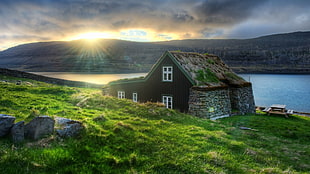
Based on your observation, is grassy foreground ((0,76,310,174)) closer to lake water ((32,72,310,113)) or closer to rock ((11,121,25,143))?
rock ((11,121,25,143))

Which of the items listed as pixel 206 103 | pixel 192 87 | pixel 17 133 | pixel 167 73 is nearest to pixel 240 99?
pixel 206 103

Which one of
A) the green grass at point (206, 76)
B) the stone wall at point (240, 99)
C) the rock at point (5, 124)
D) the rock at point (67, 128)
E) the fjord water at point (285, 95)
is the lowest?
the fjord water at point (285, 95)

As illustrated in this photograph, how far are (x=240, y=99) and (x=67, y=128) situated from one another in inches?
1002

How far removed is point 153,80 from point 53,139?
67.7 feet

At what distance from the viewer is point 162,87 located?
86.8 ft

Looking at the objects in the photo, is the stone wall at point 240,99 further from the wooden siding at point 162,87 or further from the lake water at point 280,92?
the lake water at point 280,92

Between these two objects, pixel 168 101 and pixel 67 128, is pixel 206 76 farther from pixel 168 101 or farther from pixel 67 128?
pixel 67 128

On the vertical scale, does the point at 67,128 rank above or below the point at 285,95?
above

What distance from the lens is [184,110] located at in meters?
24.0

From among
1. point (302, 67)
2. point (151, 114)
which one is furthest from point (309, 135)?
point (302, 67)

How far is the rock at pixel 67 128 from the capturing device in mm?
7852

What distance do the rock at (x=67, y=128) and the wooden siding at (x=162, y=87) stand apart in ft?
55.4

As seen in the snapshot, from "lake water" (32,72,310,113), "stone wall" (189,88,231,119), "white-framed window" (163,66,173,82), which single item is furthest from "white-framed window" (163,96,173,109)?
"lake water" (32,72,310,113)

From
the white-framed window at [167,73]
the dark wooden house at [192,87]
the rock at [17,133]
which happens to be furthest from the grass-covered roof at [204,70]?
the rock at [17,133]
